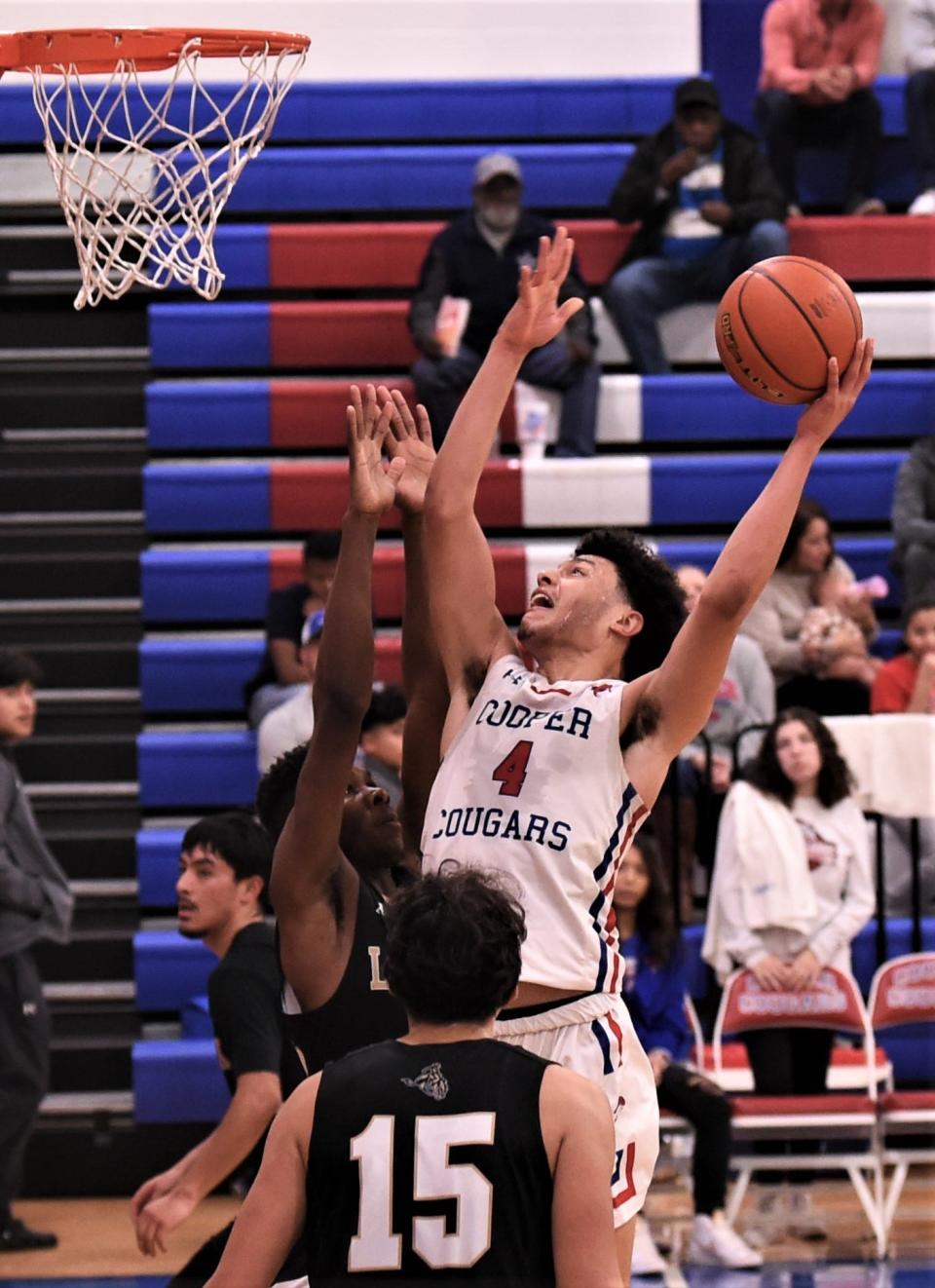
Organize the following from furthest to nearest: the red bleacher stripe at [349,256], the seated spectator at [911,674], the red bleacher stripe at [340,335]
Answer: the red bleacher stripe at [349,256]
the red bleacher stripe at [340,335]
the seated spectator at [911,674]

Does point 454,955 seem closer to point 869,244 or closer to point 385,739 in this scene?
point 385,739

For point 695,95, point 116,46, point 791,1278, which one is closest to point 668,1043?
point 791,1278

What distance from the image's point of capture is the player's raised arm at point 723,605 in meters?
3.14

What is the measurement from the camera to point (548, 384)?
9109 mm

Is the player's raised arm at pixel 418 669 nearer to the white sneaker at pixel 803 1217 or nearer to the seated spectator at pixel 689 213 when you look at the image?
the white sneaker at pixel 803 1217

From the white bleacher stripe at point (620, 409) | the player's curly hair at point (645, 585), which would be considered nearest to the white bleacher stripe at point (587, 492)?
the white bleacher stripe at point (620, 409)

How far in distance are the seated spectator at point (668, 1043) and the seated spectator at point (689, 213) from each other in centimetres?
356

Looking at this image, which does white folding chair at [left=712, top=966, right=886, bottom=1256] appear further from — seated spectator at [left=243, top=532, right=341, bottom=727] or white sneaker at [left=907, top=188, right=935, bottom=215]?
white sneaker at [left=907, top=188, right=935, bottom=215]

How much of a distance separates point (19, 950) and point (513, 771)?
362 centimetres

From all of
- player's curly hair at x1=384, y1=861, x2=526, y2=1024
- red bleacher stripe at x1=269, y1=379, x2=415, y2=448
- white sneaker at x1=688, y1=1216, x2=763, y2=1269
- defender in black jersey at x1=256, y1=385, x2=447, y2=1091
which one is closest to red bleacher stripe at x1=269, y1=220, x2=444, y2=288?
red bleacher stripe at x1=269, y1=379, x2=415, y2=448

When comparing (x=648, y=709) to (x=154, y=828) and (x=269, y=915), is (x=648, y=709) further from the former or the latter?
(x=154, y=828)

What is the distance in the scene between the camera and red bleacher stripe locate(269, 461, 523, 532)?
909 cm

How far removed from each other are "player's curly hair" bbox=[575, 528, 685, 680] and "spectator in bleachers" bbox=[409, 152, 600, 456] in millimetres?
5275

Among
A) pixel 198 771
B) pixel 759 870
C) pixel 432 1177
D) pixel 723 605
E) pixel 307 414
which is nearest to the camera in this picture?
pixel 432 1177
